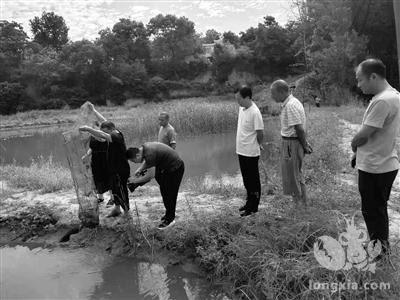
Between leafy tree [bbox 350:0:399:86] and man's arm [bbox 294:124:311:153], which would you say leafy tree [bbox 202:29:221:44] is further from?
man's arm [bbox 294:124:311:153]

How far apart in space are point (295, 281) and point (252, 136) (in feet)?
6.56

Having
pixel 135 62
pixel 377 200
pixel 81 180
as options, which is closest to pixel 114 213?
pixel 81 180

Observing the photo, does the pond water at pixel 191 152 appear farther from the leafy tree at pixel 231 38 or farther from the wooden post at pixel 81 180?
the leafy tree at pixel 231 38

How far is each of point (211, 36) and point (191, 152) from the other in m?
55.3

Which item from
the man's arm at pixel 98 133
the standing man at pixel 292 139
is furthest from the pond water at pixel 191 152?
the standing man at pixel 292 139

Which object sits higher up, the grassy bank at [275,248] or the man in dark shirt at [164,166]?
the man in dark shirt at [164,166]

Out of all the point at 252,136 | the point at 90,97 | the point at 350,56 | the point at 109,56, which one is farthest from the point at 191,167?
the point at 109,56

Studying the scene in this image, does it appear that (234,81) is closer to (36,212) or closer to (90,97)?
(90,97)

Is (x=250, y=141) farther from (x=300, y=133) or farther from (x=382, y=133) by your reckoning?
(x=382, y=133)

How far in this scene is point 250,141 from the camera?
448 cm

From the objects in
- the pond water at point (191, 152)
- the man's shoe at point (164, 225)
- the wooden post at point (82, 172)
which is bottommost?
the pond water at point (191, 152)

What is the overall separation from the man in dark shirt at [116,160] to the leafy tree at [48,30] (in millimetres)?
55004

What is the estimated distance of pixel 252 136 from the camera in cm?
448

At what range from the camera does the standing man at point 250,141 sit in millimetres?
4441
